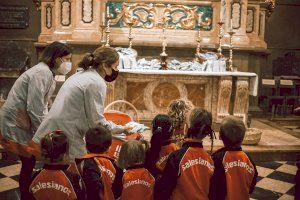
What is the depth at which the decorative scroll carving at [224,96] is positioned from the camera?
645 cm

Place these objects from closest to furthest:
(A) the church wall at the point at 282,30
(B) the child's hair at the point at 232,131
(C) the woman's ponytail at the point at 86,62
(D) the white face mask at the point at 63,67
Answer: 1. (B) the child's hair at the point at 232,131
2. (C) the woman's ponytail at the point at 86,62
3. (D) the white face mask at the point at 63,67
4. (A) the church wall at the point at 282,30

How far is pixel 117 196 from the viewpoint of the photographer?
267 centimetres

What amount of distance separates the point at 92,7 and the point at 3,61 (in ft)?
12.2

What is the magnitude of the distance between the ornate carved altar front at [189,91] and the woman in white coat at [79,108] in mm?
3382

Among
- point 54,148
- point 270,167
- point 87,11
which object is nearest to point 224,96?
point 270,167

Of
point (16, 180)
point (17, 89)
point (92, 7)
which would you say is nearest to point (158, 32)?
point (92, 7)

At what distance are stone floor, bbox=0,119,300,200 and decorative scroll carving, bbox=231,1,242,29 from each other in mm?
1950

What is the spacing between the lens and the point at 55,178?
97.1 inches

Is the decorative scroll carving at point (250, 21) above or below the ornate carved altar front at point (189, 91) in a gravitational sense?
above

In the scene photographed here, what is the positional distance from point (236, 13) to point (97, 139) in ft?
18.2

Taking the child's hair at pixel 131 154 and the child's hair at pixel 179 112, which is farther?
the child's hair at pixel 179 112

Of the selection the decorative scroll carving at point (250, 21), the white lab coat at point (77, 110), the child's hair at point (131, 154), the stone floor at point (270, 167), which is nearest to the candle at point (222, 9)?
the decorative scroll carving at point (250, 21)

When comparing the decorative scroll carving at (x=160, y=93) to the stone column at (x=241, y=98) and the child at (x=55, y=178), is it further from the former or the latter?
the child at (x=55, y=178)

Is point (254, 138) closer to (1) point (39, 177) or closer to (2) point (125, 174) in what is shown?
(2) point (125, 174)
